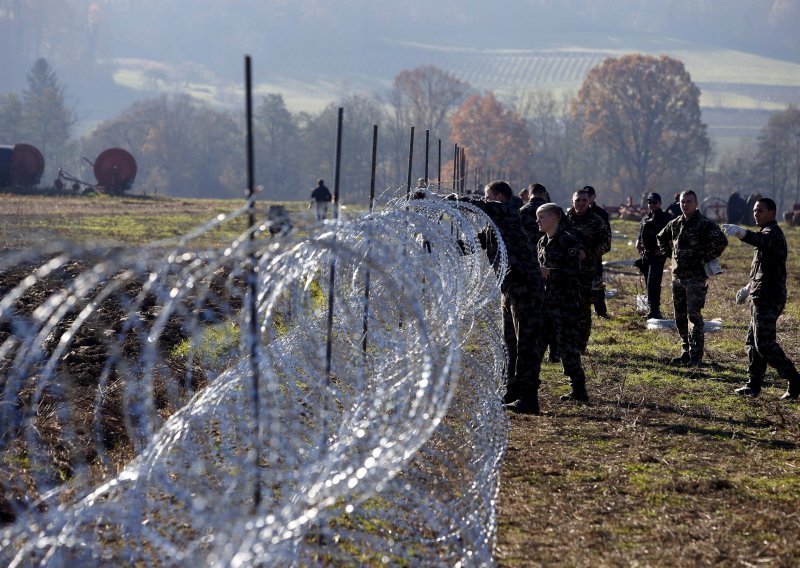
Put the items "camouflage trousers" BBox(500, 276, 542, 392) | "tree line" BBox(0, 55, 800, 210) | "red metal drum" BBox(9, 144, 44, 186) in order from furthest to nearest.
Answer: "tree line" BBox(0, 55, 800, 210)
"red metal drum" BBox(9, 144, 44, 186)
"camouflage trousers" BBox(500, 276, 542, 392)

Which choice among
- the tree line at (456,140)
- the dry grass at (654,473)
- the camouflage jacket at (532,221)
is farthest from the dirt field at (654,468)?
the tree line at (456,140)

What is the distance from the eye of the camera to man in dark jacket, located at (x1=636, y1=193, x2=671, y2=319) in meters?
12.5

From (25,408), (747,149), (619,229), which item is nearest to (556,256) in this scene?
(25,408)

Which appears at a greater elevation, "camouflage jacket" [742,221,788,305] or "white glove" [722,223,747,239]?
"white glove" [722,223,747,239]

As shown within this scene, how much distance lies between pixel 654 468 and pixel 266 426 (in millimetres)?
2291

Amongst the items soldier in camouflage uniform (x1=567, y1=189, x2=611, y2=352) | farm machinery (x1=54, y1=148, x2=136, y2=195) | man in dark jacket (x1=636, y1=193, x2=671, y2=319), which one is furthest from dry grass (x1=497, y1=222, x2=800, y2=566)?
farm machinery (x1=54, y1=148, x2=136, y2=195)

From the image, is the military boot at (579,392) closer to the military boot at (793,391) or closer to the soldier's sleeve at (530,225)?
the military boot at (793,391)

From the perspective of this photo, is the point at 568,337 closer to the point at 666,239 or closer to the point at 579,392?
the point at 579,392

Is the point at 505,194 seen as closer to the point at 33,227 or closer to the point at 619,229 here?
the point at 33,227

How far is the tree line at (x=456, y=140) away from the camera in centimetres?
7581

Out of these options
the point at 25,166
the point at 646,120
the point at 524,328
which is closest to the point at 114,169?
the point at 25,166

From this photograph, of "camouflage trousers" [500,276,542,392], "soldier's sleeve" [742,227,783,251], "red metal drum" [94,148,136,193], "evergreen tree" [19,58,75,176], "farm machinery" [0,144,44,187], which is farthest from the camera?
"evergreen tree" [19,58,75,176]

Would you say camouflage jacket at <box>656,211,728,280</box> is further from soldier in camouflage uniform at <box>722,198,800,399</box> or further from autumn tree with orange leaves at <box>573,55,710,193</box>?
autumn tree with orange leaves at <box>573,55,710,193</box>

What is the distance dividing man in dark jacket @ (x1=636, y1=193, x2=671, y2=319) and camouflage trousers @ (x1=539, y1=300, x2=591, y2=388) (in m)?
4.28
